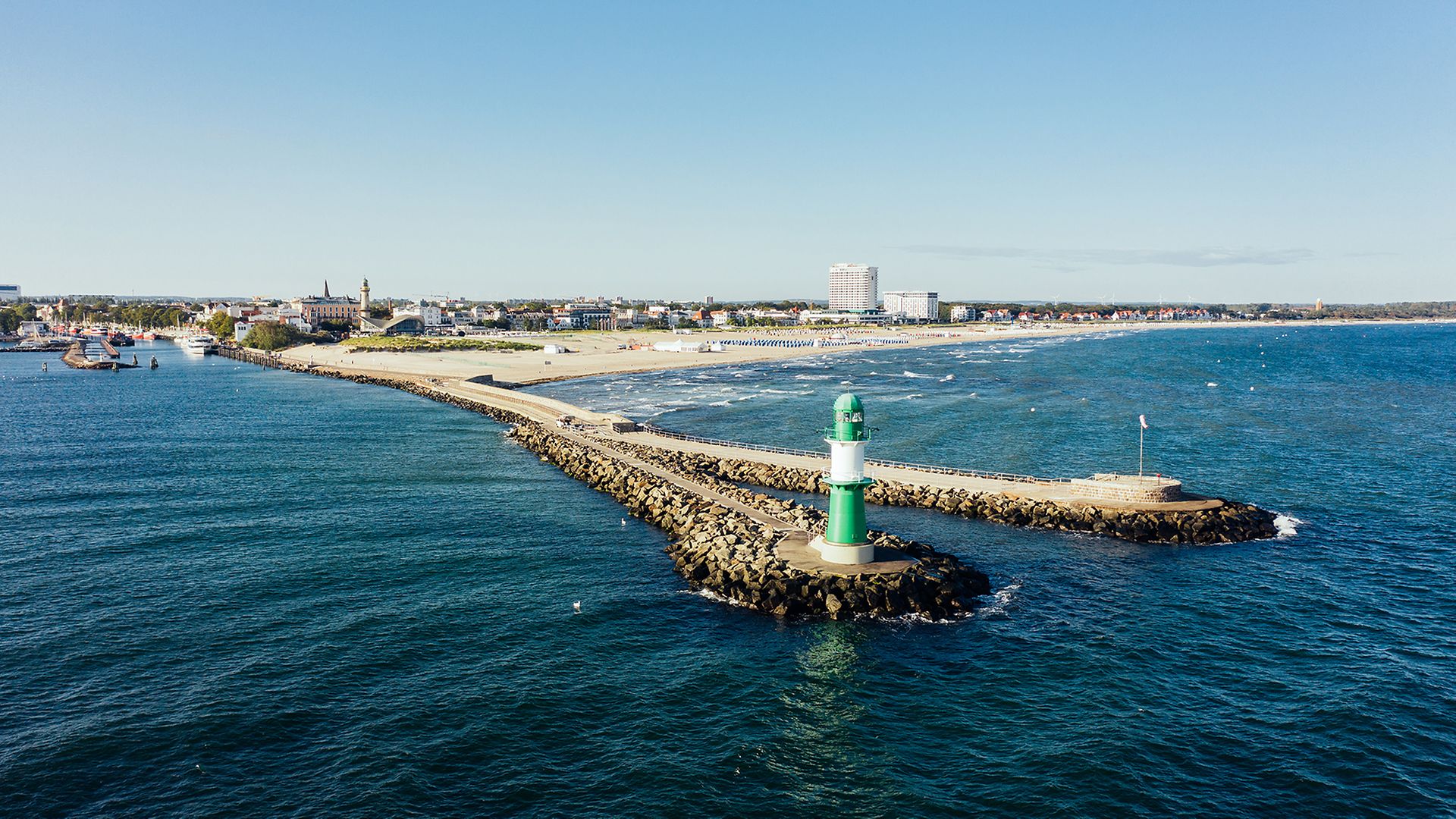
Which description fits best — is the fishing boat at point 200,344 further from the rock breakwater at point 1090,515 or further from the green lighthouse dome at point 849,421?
the green lighthouse dome at point 849,421

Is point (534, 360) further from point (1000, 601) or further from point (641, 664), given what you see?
point (641, 664)

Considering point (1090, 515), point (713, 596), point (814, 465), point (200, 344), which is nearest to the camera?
point (713, 596)

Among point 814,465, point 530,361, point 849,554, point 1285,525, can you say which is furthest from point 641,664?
point 530,361

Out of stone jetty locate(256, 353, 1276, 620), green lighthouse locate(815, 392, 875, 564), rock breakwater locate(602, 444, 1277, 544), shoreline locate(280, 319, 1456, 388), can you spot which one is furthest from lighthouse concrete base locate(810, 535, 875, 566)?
shoreline locate(280, 319, 1456, 388)

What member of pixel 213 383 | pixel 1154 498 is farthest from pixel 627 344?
pixel 1154 498

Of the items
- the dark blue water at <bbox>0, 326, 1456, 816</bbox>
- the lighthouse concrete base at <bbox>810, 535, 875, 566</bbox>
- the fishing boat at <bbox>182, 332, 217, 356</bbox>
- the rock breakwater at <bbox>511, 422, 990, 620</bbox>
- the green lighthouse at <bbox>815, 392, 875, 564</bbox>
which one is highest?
the fishing boat at <bbox>182, 332, 217, 356</bbox>

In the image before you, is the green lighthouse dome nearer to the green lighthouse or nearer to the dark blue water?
the green lighthouse

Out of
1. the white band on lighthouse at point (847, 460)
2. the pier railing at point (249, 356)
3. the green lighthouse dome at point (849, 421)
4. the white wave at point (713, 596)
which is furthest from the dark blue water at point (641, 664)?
the pier railing at point (249, 356)
